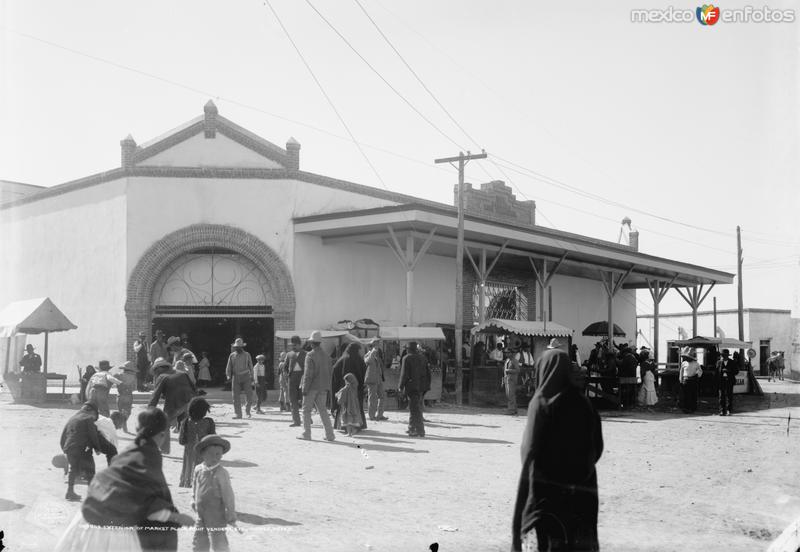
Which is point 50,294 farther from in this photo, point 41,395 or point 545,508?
point 545,508

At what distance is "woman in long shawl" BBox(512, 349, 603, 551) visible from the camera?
4.97 metres

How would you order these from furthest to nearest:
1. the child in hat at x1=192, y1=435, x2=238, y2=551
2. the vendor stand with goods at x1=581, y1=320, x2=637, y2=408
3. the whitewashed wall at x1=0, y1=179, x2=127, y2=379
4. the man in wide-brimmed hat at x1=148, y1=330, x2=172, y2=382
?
the whitewashed wall at x1=0, y1=179, x2=127, y2=379
the vendor stand with goods at x1=581, y1=320, x2=637, y2=408
the man in wide-brimmed hat at x1=148, y1=330, x2=172, y2=382
the child in hat at x1=192, y1=435, x2=238, y2=551

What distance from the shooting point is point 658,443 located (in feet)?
43.7

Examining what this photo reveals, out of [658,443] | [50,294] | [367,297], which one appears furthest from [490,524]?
[50,294]

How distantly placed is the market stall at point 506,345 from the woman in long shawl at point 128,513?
16.3 meters

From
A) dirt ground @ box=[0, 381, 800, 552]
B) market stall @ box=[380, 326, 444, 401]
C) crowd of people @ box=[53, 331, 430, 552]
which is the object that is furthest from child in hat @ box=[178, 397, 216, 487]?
market stall @ box=[380, 326, 444, 401]

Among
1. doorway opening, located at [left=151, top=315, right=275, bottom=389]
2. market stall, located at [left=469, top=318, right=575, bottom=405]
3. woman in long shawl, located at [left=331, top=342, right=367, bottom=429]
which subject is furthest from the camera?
doorway opening, located at [left=151, top=315, right=275, bottom=389]

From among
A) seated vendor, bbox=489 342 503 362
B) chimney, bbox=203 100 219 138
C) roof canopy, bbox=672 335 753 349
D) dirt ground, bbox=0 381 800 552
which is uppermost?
chimney, bbox=203 100 219 138

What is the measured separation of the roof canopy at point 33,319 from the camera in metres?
19.4

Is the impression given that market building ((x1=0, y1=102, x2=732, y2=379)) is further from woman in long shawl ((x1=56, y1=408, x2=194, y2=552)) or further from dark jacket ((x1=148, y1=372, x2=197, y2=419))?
woman in long shawl ((x1=56, y1=408, x2=194, y2=552))

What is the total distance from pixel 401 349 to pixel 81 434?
12621 mm

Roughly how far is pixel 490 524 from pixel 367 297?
17.6m

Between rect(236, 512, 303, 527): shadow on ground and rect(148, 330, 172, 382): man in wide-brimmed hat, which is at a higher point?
rect(148, 330, 172, 382): man in wide-brimmed hat

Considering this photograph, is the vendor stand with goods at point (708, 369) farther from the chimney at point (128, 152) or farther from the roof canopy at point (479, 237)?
the chimney at point (128, 152)
